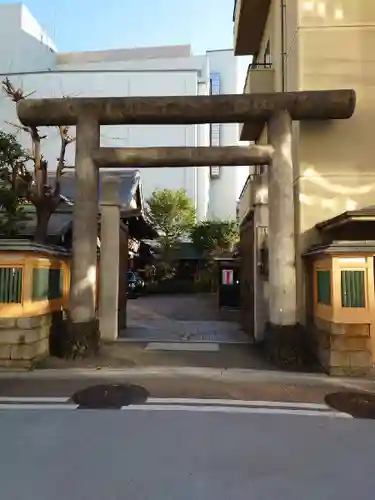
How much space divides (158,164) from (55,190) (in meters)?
4.39

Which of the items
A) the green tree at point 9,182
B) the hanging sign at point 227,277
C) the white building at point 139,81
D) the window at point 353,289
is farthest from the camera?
the white building at point 139,81

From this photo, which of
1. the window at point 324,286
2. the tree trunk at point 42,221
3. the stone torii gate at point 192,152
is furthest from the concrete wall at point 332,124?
the tree trunk at point 42,221

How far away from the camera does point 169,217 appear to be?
30641 millimetres

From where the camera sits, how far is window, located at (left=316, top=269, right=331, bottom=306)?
26.1 feet

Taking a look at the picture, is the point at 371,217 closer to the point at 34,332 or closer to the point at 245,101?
the point at 245,101

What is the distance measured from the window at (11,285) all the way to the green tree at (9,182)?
16.5ft

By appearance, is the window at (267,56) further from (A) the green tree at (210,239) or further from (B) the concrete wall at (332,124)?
(A) the green tree at (210,239)

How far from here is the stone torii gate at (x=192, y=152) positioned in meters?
8.70

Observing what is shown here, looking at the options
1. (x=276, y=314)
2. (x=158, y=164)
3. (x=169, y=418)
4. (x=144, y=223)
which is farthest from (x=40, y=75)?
(x=169, y=418)

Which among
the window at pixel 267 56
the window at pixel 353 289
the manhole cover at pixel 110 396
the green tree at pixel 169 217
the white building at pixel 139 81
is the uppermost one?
the white building at pixel 139 81

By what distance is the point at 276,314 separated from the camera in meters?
8.69

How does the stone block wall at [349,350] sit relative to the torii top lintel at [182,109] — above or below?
below

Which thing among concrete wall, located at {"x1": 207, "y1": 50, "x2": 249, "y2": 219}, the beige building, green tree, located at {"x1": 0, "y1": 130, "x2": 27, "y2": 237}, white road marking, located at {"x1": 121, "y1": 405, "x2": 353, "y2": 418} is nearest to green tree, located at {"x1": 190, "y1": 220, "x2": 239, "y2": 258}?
concrete wall, located at {"x1": 207, "y1": 50, "x2": 249, "y2": 219}

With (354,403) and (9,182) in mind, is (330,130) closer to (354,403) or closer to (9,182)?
(354,403)
